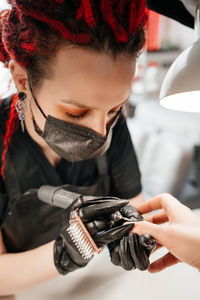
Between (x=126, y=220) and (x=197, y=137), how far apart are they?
125 cm

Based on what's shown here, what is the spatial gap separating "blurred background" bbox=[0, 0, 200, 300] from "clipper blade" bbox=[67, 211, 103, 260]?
0.51 ft

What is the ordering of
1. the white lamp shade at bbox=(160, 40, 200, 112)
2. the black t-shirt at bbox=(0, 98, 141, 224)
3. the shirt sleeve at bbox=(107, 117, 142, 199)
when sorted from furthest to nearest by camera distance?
the shirt sleeve at bbox=(107, 117, 142, 199)
the black t-shirt at bbox=(0, 98, 141, 224)
the white lamp shade at bbox=(160, 40, 200, 112)

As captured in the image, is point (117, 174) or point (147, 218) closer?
point (147, 218)

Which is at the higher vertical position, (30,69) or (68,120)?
(30,69)

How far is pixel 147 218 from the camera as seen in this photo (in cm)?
69

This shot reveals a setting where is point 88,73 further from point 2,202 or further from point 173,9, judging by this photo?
point 2,202

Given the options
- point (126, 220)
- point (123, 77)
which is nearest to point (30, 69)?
point (123, 77)

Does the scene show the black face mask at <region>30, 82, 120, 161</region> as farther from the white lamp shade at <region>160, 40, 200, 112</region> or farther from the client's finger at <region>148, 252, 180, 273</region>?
the client's finger at <region>148, 252, 180, 273</region>

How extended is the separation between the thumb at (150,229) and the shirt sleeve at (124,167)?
404mm

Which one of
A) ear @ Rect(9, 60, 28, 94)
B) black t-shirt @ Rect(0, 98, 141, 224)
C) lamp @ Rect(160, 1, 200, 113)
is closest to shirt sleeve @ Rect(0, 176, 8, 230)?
black t-shirt @ Rect(0, 98, 141, 224)

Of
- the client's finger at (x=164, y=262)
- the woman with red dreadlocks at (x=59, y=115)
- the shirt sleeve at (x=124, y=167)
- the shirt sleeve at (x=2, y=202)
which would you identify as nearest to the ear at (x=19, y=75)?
the woman with red dreadlocks at (x=59, y=115)

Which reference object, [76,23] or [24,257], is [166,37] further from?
[24,257]

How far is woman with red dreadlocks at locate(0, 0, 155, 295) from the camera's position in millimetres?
524

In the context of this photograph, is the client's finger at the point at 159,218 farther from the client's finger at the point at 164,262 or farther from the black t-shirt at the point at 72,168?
the black t-shirt at the point at 72,168
